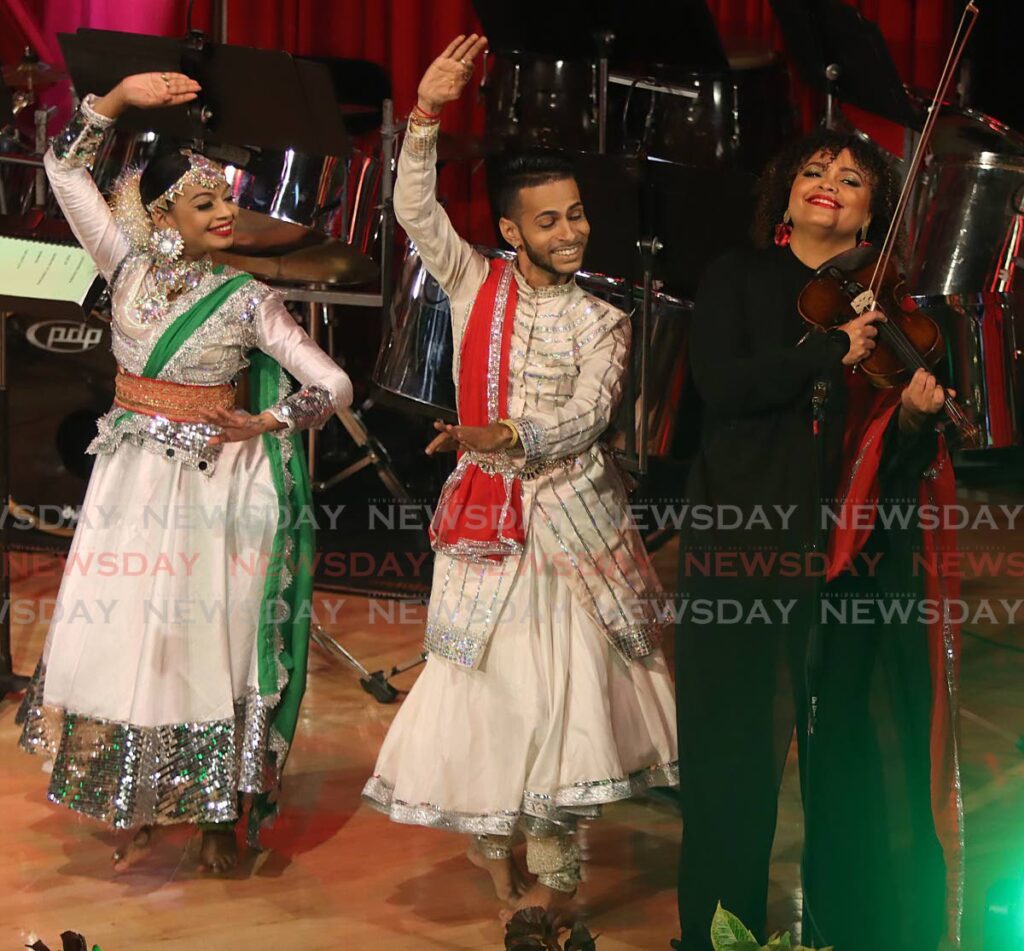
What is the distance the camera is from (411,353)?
389 centimetres

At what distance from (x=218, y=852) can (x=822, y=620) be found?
143 centimetres

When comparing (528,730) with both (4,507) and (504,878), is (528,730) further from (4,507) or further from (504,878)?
(4,507)

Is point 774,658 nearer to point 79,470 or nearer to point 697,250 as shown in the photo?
point 697,250

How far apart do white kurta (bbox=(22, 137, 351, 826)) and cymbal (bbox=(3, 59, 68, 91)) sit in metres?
2.15

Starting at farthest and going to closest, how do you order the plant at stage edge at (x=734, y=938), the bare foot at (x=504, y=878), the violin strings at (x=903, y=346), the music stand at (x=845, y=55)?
the music stand at (x=845, y=55), the bare foot at (x=504, y=878), the violin strings at (x=903, y=346), the plant at stage edge at (x=734, y=938)

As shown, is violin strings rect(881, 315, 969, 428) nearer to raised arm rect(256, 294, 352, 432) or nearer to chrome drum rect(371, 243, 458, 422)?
raised arm rect(256, 294, 352, 432)

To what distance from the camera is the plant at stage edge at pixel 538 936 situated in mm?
Answer: 2363

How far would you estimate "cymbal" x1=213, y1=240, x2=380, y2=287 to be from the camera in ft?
14.3

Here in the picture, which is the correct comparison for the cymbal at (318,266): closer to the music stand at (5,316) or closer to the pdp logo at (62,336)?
the music stand at (5,316)

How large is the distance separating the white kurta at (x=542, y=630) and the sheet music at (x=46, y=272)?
3.86 ft

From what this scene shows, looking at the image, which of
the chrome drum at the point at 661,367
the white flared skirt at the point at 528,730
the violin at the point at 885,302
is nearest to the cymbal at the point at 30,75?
the chrome drum at the point at 661,367

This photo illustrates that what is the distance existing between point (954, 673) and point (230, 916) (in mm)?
1441

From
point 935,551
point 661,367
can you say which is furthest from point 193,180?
point 935,551

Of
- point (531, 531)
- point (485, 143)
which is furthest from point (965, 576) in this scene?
point (531, 531)
